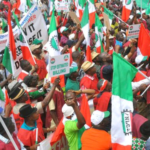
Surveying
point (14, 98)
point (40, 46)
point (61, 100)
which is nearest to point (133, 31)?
point (40, 46)

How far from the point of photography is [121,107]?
2992 mm

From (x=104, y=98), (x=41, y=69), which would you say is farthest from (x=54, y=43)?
(x=104, y=98)

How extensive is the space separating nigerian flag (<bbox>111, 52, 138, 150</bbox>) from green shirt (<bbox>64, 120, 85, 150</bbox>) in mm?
819

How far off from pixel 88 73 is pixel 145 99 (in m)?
1.49

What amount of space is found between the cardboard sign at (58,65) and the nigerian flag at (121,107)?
1.53 m

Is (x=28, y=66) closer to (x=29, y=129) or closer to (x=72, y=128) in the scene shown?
(x=29, y=129)

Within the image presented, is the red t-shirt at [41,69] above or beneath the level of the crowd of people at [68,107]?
beneath

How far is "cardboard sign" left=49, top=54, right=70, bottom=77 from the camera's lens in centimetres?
423

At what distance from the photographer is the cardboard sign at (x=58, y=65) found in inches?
167

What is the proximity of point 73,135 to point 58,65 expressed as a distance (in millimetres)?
1233

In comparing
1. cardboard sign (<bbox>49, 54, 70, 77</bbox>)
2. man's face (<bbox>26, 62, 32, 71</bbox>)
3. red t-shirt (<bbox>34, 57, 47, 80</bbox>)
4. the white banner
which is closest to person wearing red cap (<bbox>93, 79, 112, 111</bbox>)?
cardboard sign (<bbox>49, 54, 70, 77</bbox>)

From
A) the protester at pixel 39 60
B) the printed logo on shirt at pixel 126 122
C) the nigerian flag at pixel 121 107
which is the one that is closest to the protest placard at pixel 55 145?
the nigerian flag at pixel 121 107

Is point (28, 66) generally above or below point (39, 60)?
above

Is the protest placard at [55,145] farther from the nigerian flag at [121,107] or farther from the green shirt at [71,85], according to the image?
the green shirt at [71,85]
